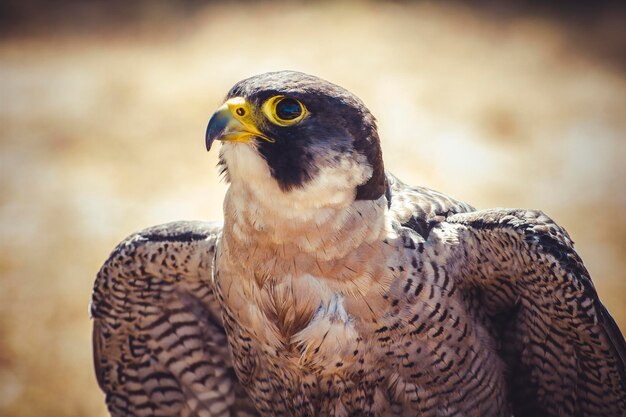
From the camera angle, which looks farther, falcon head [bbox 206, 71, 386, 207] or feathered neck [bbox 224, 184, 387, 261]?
feathered neck [bbox 224, 184, 387, 261]

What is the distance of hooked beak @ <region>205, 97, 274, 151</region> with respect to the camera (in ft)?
9.21

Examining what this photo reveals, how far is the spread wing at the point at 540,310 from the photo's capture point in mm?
3072

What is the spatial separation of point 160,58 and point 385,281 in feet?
27.6

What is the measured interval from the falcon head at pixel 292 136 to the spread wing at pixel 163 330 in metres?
0.99

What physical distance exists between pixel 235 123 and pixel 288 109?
0.71 feet

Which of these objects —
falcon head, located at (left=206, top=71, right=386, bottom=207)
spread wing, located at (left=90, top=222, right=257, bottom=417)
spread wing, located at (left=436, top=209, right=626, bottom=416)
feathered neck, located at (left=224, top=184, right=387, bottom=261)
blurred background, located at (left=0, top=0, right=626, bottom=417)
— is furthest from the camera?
blurred background, located at (left=0, top=0, right=626, bottom=417)

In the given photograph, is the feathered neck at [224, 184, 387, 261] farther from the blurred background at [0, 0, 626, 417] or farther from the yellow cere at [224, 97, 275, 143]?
the blurred background at [0, 0, 626, 417]

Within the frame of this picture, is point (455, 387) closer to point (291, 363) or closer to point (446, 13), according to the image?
point (291, 363)

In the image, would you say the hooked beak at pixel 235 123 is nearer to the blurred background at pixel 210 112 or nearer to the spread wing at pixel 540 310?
the spread wing at pixel 540 310

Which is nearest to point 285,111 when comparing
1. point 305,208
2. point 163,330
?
point 305,208

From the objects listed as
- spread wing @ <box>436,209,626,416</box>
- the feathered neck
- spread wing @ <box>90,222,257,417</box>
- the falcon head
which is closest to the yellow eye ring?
the falcon head

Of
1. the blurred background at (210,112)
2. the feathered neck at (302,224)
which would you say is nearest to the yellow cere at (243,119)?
the feathered neck at (302,224)

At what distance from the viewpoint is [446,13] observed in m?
11.2

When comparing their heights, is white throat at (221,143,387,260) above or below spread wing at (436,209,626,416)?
above
